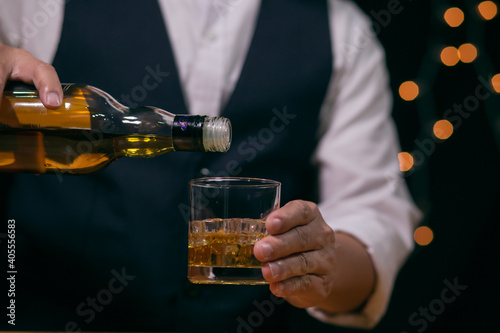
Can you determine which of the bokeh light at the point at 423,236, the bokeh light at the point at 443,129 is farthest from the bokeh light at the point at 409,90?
the bokeh light at the point at 423,236

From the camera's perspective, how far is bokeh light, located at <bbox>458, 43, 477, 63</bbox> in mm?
2077

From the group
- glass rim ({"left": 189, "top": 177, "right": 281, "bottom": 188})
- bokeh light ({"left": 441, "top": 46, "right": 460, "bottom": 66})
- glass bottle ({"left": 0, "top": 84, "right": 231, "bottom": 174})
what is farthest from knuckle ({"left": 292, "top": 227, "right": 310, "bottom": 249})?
bokeh light ({"left": 441, "top": 46, "right": 460, "bottom": 66})

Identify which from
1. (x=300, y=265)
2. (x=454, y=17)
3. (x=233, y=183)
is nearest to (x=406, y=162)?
(x=454, y=17)

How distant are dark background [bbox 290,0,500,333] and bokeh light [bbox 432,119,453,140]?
0.07ft

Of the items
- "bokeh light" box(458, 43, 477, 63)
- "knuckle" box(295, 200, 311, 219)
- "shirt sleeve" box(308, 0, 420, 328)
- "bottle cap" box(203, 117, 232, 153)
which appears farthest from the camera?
"bokeh light" box(458, 43, 477, 63)

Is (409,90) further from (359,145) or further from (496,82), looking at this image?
(359,145)

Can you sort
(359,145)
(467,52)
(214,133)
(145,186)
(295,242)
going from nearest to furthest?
(214,133), (295,242), (145,186), (359,145), (467,52)

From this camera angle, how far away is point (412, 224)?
1631 mm

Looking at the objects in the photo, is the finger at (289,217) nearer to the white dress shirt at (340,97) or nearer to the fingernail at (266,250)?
the fingernail at (266,250)

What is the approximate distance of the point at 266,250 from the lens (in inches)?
33.8

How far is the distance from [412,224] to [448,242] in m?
0.63

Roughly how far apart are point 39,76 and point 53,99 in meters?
0.06

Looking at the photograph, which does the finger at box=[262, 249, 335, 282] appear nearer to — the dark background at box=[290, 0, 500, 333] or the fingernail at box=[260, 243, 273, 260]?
the fingernail at box=[260, 243, 273, 260]

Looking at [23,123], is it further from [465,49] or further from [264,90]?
[465,49]
